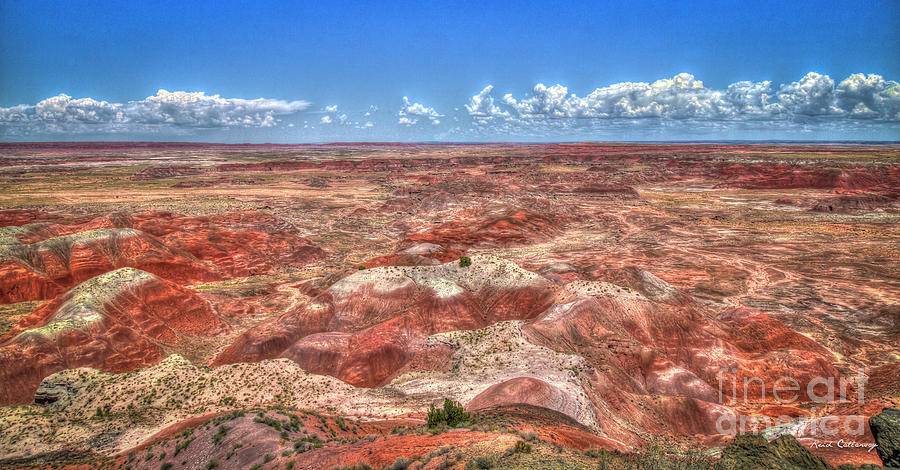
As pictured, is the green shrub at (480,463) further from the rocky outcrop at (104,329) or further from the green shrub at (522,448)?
the rocky outcrop at (104,329)

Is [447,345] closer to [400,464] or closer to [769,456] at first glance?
[400,464]

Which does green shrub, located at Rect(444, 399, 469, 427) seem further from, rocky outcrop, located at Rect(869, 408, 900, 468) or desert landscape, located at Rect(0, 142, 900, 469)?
rocky outcrop, located at Rect(869, 408, 900, 468)

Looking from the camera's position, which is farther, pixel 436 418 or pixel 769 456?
pixel 436 418

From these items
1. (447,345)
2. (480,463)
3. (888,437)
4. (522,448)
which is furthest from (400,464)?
(447,345)

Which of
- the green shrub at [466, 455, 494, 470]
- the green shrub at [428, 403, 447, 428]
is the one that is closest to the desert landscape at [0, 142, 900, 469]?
the green shrub at [466, 455, 494, 470]

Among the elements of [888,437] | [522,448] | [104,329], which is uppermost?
[522,448]

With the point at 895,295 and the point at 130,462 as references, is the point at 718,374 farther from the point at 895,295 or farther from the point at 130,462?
the point at 130,462

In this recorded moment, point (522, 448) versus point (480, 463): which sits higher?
point (480, 463)

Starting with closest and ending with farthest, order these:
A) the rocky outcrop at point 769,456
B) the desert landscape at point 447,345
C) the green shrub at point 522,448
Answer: the rocky outcrop at point 769,456 < the green shrub at point 522,448 < the desert landscape at point 447,345

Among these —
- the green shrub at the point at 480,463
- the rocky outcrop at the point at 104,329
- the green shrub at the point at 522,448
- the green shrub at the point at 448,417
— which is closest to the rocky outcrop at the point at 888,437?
the green shrub at the point at 522,448
